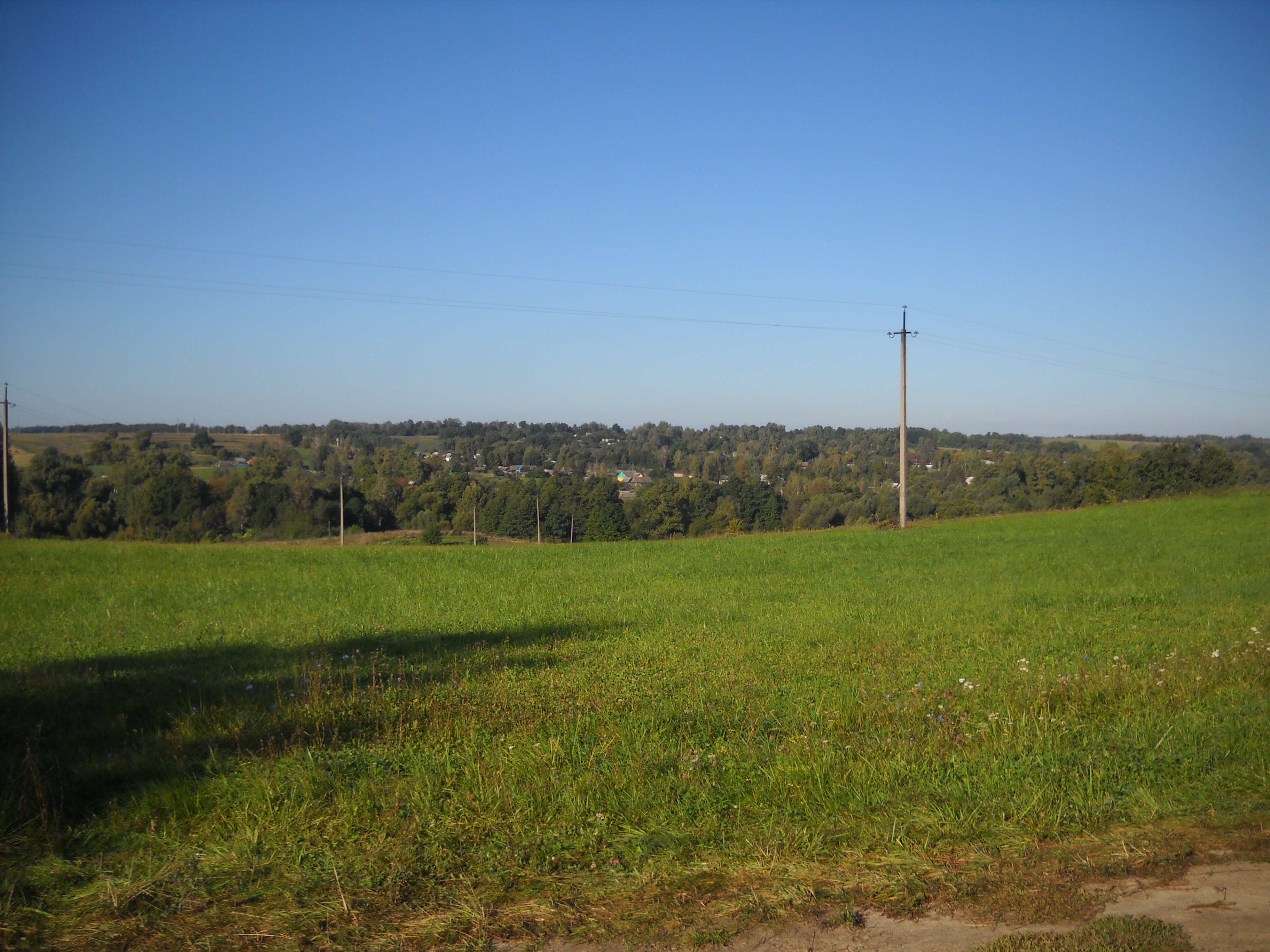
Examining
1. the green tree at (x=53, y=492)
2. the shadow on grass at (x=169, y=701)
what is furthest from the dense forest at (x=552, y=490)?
the shadow on grass at (x=169, y=701)

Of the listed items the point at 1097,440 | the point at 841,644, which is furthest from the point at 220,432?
the point at 841,644

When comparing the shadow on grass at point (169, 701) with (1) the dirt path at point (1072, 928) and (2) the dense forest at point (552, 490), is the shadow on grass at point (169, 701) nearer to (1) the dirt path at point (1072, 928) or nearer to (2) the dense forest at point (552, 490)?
(1) the dirt path at point (1072, 928)

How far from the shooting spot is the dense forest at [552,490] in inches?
1949

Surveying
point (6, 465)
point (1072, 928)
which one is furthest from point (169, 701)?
point (6, 465)

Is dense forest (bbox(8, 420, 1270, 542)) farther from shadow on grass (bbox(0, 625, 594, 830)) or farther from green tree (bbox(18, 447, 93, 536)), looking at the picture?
shadow on grass (bbox(0, 625, 594, 830))

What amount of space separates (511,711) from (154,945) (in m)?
3.54

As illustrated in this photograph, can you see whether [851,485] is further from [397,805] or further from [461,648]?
[397,805]

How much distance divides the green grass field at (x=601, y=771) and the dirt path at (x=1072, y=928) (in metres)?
0.15

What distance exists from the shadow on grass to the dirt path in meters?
3.55

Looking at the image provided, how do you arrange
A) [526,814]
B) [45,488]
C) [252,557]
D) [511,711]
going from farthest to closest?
1. [45,488]
2. [252,557]
3. [511,711]
4. [526,814]

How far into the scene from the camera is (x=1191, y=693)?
6867 millimetres

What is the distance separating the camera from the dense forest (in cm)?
4950

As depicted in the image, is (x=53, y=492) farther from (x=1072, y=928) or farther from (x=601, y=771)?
(x=1072, y=928)

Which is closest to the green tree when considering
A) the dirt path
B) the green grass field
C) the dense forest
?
the dense forest
